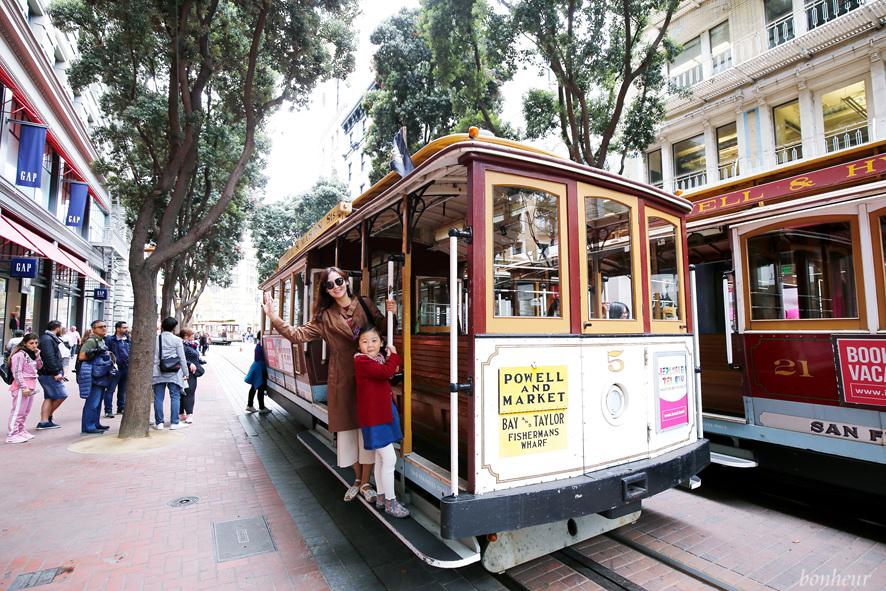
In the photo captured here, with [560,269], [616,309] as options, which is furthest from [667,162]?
[560,269]

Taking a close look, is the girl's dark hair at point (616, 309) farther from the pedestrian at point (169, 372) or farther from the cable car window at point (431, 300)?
the pedestrian at point (169, 372)

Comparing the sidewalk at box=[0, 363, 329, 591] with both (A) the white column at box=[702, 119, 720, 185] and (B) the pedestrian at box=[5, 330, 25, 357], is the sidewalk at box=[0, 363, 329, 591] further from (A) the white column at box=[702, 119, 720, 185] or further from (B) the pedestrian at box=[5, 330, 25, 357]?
(A) the white column at box=[702, 119, 720, 185]

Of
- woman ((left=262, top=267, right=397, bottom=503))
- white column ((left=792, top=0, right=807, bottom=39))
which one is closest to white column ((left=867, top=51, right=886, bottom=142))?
white column ((left=792, top=0, right=807, bottom=39))

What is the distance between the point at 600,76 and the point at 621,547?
9.20 m

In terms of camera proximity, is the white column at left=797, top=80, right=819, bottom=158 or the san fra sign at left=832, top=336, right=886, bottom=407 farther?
the white column at left=797, top=80, right=819, bottom=158

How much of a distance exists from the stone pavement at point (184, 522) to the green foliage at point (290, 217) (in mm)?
19632

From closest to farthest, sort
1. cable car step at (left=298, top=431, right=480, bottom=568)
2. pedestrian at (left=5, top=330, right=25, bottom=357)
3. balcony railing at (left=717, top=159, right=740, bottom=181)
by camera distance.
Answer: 1. cable car step at (left=298, top=431, right=480, bottom=568)
2. pedestrian at (left=5, top=330, right=25, bottom=357)
3. balcony railing at (left=717, top=159, right=740, bottom=181)

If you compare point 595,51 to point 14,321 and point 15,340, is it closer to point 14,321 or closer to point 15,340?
point 15,340

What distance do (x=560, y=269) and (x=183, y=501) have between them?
4467mm

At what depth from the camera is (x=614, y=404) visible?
11.2 feet

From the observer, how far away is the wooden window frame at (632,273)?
3.32 metres

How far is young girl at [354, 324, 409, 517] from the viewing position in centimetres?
344

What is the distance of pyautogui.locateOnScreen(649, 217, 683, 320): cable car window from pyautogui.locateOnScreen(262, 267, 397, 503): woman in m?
2.20

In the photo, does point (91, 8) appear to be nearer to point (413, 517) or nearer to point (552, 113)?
point (552, 113)
